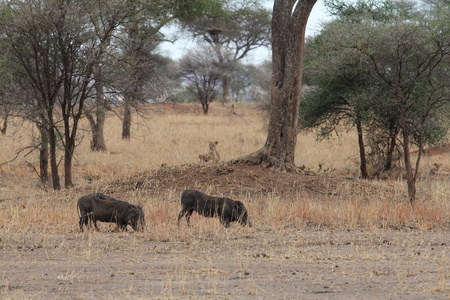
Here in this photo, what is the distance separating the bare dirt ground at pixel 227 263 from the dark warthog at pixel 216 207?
19 cm

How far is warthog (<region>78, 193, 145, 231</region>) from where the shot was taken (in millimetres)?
8039

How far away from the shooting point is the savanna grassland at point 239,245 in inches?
200

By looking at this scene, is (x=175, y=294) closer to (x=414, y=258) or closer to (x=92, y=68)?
(x=414, y=258)

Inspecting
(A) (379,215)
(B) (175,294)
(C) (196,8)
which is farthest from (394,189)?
(C) (196,8)

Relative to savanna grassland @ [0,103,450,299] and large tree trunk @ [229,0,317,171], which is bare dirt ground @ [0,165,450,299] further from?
large tree trunk @ [229,0,317,171]

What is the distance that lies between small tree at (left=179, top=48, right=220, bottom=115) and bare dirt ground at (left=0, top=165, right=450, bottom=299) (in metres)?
34.5

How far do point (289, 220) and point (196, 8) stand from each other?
48.8 ft

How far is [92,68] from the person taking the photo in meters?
12.7

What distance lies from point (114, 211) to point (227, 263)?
2.53 metres

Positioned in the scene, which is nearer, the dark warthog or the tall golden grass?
the dark warthog

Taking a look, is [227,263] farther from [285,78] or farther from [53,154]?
[53,154]

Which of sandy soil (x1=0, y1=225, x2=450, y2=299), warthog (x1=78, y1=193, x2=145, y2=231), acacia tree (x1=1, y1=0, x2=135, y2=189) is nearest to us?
sandy soil (x1=0, y1=225, x2=450, y2=299)

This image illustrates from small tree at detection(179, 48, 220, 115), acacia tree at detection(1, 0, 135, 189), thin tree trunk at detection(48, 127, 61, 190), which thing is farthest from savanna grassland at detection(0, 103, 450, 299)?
small tree at detection(179, 48, 220, 115)

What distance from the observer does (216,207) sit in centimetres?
848
